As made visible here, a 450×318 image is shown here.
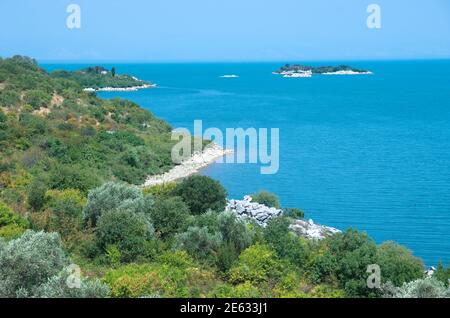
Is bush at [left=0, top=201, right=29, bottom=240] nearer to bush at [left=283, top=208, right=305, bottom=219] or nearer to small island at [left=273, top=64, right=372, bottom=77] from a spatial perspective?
bush at [left=283, top=208, right=305, bottom=219]

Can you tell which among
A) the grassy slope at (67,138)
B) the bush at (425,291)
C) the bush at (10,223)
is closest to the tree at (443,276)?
the bush at (425,291)

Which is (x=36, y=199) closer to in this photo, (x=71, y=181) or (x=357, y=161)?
(x=71, y=181)

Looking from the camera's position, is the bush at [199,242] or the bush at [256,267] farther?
the bush at [199,242]

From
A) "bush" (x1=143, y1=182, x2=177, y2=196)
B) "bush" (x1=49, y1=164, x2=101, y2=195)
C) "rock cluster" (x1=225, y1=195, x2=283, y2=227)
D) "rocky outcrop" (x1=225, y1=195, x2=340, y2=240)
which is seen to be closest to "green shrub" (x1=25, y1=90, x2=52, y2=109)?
"bush" (x1=49, y1=164, x2=101, y2=195)

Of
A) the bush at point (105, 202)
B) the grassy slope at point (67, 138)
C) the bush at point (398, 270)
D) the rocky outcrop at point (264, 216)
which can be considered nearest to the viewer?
the bush at point (398, 270)

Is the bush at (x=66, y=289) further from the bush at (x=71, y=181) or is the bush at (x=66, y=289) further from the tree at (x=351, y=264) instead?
the bush at (x=71, y=181)

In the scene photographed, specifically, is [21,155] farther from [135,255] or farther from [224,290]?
[224,290]
